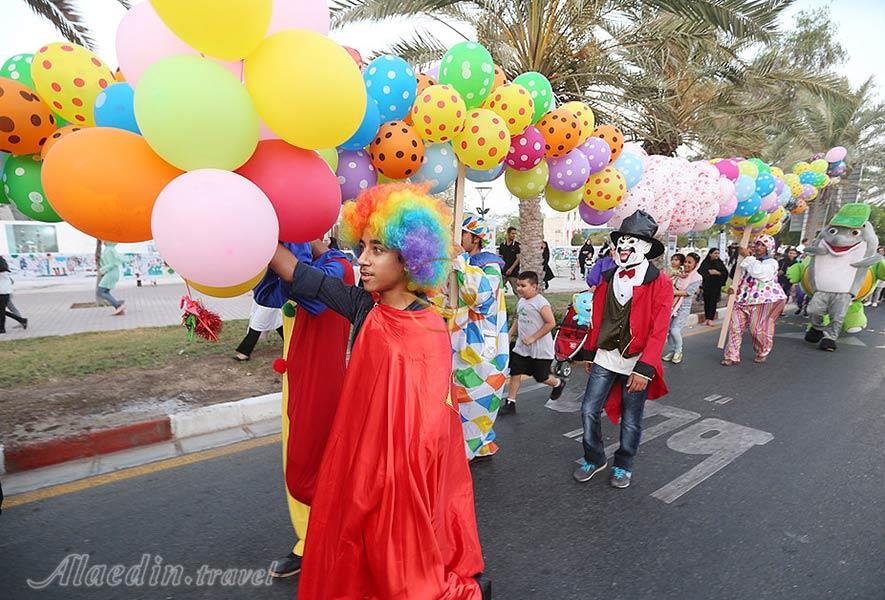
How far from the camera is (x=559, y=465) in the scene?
369 centimetres

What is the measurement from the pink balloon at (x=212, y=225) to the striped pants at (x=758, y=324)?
7.07 meters

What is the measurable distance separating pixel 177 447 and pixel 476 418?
231cm

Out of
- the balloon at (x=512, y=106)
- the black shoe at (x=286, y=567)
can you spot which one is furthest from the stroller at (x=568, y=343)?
the black shoe at (x=286, y=567)

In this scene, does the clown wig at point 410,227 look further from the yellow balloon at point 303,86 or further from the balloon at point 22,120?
the balloon at point 22,120

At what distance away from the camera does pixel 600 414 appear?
3.43 metres

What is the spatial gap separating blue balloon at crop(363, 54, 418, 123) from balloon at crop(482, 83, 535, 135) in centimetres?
71

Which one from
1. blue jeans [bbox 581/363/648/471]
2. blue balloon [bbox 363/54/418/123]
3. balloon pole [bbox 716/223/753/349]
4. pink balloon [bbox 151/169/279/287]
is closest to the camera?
pink balloon [bbox 151/169/279/287]

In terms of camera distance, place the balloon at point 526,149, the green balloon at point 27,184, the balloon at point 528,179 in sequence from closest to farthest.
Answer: the green balloon at point 27,184 < the balloon at point 526,149 < the balloon at point 528,179

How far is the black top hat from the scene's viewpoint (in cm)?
324

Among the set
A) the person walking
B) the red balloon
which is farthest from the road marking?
the person walking

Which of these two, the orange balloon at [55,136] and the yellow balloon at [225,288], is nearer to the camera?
the yellow balloon at [225,288]

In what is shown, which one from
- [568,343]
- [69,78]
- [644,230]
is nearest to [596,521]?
[644,230]

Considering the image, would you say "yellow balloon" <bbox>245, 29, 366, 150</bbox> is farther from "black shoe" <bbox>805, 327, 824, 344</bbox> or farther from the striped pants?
"black shoe" <bbox>805, 327, 824, 344</bbox>

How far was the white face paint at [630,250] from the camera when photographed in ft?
10.7
